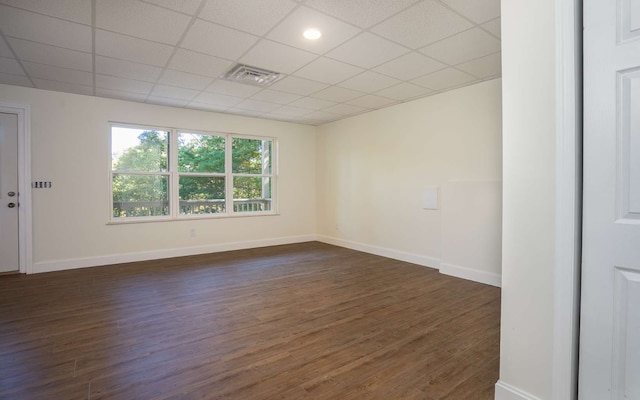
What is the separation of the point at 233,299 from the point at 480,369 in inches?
92.2

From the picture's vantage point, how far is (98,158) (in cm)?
470

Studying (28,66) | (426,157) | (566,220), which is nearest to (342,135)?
(426,157)

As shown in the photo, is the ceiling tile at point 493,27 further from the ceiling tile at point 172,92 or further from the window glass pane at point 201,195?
the window glass pane at point 201,195

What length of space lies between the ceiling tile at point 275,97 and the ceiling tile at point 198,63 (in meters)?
0.87

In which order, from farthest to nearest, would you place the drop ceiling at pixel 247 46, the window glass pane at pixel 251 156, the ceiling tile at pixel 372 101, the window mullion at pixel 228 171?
the window glass pane at pixel 251 156 → the window mullion at pixel 228 171 → the ceiling tile at pixel 372 101 → the drop ceiling at pixel 247 46

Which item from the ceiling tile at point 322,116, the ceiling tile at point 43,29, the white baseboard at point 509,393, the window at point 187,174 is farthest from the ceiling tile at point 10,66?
the white baseboard at point 509,393

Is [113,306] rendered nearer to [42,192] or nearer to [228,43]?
[42,192]

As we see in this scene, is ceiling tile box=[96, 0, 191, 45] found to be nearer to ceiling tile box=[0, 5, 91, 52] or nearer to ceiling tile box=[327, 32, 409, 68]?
ceiling tile box=[0, 5, 91, 52]

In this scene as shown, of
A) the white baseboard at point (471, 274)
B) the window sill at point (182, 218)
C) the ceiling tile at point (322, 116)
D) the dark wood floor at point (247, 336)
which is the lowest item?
the dark wood floor at point (247, 336)

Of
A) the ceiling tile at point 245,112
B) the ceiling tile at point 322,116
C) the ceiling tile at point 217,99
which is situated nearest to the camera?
the ceiling tile at point 217,99

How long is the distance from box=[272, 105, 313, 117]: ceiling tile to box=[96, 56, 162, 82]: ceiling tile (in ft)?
6.84

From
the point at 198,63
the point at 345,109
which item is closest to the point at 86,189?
the point at 198,63

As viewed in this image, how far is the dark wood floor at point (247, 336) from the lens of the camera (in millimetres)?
1804

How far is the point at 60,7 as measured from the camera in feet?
7.73
